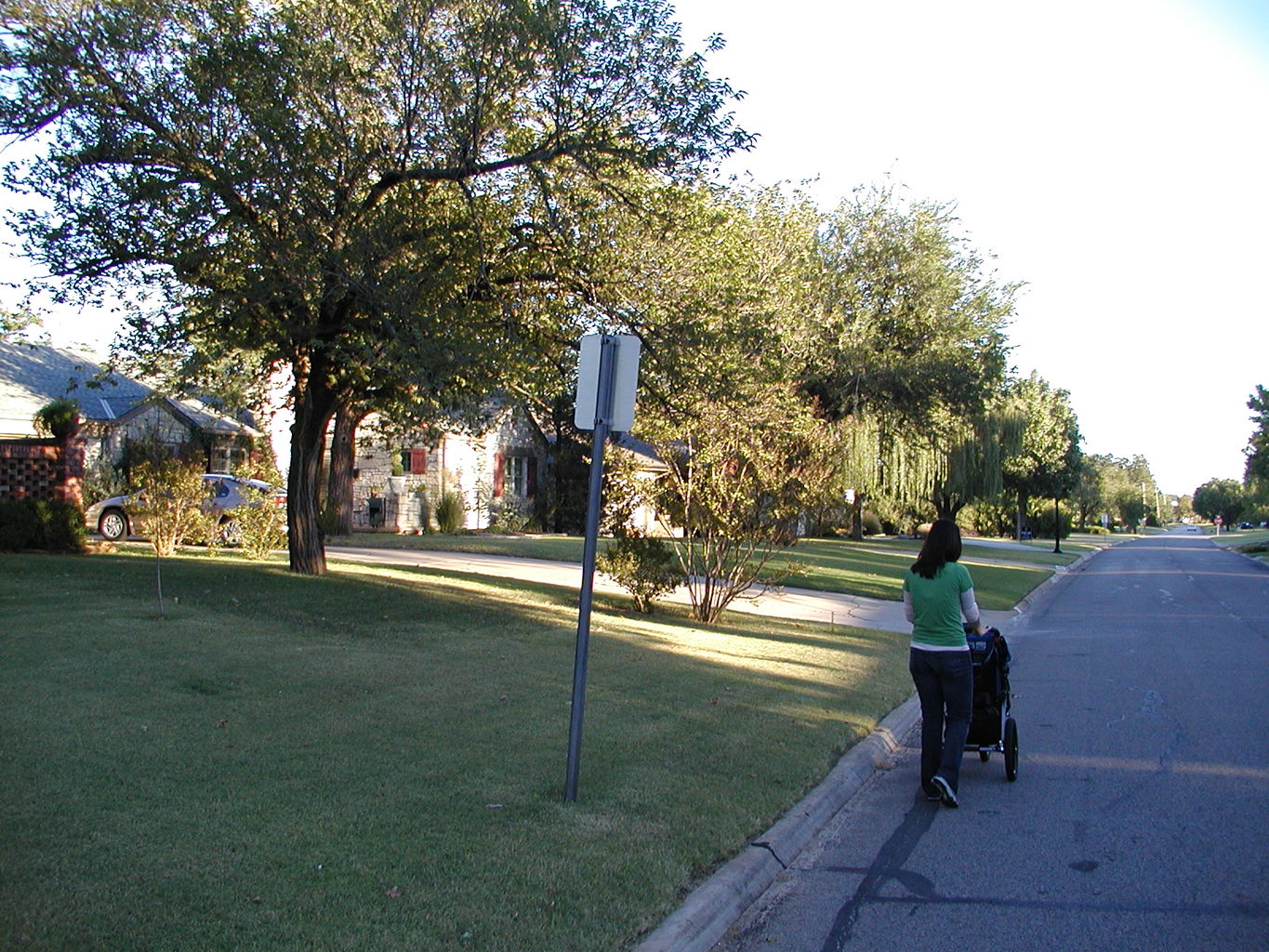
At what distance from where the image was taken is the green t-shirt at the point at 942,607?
7090mm

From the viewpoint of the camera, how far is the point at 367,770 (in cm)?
655

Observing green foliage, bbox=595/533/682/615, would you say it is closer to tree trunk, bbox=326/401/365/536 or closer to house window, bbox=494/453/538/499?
tree trunk, bbox=326/401/365/536

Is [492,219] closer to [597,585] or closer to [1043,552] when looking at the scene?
[597,585]

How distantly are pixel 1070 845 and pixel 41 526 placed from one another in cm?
1601

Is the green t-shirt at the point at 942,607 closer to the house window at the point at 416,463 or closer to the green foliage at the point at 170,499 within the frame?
the green foliage at the point at 170,499

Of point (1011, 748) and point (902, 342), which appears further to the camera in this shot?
point (902, 342)

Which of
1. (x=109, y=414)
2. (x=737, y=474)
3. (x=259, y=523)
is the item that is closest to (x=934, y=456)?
(x=737, y=474)

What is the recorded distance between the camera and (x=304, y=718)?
7.73 m

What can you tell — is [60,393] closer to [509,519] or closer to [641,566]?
[509,519]

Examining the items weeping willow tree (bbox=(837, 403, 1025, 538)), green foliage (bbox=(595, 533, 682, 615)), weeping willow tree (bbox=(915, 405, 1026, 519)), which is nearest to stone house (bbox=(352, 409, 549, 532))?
weeping willow tree (bbox=(837, 403, 1025, 538))

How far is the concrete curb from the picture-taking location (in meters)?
4.74

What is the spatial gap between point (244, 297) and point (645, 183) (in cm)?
502

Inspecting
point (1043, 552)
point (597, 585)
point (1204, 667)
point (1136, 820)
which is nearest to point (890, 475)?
point (1043, 552)

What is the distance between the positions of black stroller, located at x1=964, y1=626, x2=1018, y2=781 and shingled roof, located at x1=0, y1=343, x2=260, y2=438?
72.3ft
